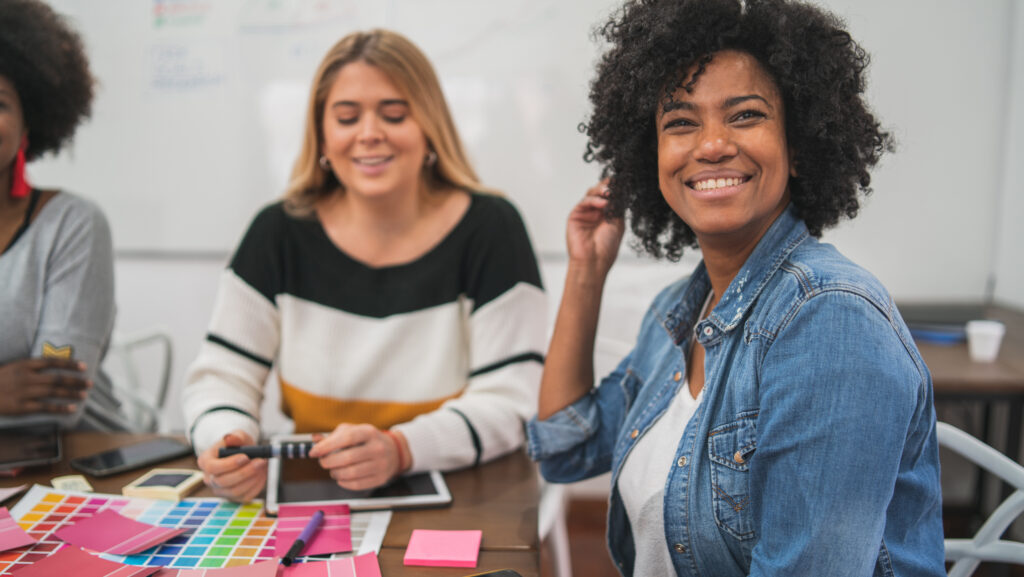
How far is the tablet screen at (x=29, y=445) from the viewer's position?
1255mm

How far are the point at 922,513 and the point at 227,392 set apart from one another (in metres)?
1.19

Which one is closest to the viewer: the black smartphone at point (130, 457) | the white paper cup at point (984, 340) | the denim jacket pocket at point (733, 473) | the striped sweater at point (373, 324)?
the denim jacket pocket at point (733, 473)

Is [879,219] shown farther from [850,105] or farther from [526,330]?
[850,105]

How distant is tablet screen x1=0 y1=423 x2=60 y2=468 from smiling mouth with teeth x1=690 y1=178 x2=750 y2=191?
45.7 inches

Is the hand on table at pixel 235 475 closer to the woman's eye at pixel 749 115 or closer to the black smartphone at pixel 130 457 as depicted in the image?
the black smartphone at pixel 130 457

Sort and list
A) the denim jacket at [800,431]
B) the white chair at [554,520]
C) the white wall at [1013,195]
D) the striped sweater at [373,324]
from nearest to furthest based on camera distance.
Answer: the denim jacket at [800,431] → the white chair at [554,520] → the striped sweater at [373,324] → the white wall at [1013,195]

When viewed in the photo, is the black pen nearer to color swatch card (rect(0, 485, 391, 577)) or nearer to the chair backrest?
color swatch card (rect(0, 485, 391, 577))

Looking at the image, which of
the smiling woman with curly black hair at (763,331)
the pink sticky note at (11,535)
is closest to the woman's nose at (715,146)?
the smiling woman with curly black hair at (763,331)

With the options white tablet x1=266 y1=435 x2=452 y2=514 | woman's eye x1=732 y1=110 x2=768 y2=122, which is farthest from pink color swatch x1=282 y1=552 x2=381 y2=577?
woman's eye x1=732 y1=110 x2=768 y2=122

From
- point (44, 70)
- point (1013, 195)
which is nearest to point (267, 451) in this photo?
point (44, 70)

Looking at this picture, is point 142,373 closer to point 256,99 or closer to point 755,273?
point 256,99

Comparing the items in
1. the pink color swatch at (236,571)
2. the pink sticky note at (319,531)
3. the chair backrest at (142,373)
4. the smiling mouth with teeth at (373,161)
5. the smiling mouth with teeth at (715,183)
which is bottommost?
the chair backrest at (142,373)

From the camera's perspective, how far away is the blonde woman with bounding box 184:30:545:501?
4.99 ft

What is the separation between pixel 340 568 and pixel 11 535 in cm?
47
